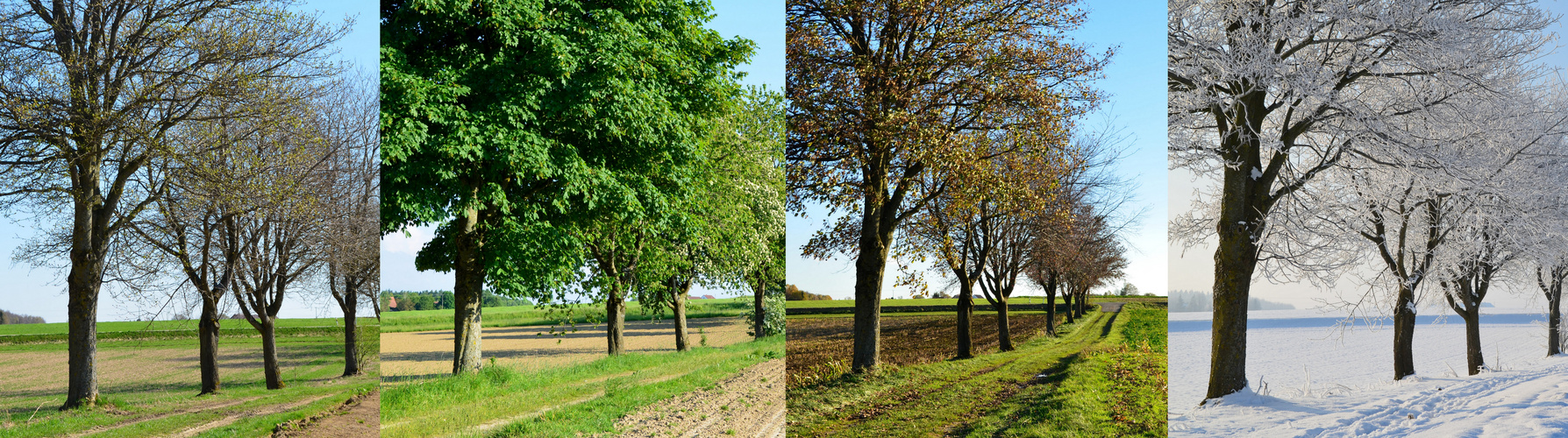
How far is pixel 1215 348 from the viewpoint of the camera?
7551mm

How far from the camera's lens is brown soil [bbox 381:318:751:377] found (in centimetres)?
991

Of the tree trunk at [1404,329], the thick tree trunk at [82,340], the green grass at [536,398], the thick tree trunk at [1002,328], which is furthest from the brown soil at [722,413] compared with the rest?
the tree trunk at [1404,329]

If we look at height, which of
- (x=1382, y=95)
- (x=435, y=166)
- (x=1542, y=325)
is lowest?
(x=1542, y=325)

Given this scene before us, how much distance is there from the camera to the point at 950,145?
25.1 ft

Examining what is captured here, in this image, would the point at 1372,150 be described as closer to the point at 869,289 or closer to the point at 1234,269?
the point at 1234,269

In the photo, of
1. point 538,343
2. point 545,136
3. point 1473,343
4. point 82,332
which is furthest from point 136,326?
point 1473,343

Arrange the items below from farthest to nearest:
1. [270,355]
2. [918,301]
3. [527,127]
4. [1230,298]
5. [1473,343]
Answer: [1473,343] < [527,127] < [918,301] < [1230,298] < [270,355]

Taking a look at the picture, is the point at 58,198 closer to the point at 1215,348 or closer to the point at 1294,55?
the point at 1215,348

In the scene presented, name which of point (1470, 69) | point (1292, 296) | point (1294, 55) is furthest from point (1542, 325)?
point (1294, 55)

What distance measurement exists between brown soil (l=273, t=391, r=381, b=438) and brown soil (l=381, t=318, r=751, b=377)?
2637 mm

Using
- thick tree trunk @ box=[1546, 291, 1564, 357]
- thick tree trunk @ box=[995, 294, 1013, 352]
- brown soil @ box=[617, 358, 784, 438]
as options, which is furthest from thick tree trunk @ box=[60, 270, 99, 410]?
thick tree trunk @ box=[1546, 291, 1564, 357]

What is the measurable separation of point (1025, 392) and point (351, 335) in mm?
6255

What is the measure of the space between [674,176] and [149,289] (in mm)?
6334

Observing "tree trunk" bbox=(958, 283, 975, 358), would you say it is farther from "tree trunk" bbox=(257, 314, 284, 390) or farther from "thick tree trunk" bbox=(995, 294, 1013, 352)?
"tree trunk" bbox=(257, 314, 284, 390)
